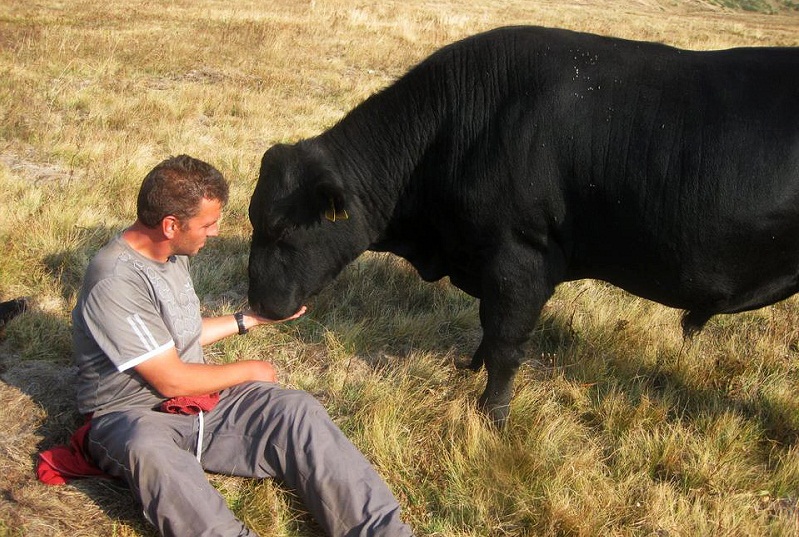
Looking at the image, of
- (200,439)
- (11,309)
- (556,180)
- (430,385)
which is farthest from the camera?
(11,309)

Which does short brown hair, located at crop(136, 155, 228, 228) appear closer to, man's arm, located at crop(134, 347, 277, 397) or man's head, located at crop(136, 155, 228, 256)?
man's head, located at crop(136, 155, 228, 256)

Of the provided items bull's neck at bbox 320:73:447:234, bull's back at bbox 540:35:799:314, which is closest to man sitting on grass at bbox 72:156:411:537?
bull's neck at bbox 320:73:447:234

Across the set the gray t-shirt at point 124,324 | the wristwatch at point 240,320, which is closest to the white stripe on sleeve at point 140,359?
the gray t-shirt at point 124,324

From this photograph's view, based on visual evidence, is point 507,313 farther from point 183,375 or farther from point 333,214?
point 183,375

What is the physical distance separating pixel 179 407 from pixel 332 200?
138 cm

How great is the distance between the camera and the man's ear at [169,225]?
333 centimetres

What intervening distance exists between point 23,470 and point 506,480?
240cm

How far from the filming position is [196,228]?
3410 millimetres

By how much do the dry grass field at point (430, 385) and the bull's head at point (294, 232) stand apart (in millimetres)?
596

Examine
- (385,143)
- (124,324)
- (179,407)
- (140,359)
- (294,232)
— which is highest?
(385,143)

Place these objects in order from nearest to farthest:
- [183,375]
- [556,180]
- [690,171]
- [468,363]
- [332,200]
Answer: [183,375]
[690,171]
[556,180]
[332,200]
[468,363]

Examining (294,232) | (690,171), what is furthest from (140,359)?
(690,171)

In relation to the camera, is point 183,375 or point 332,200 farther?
point 332,200

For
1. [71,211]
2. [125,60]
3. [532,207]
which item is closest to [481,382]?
[532,207]
